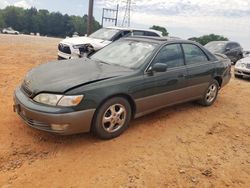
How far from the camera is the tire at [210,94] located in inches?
239

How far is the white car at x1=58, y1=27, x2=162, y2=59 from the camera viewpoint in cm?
956

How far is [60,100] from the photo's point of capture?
3.71 metres

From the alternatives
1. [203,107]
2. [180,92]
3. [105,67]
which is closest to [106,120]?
[105,67]

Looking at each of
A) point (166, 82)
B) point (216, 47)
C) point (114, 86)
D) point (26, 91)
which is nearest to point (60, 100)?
point (26, 91)

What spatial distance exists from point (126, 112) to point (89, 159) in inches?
39.3

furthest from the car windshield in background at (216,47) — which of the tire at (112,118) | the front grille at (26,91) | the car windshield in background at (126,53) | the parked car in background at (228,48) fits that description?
the front grille at (26,91)

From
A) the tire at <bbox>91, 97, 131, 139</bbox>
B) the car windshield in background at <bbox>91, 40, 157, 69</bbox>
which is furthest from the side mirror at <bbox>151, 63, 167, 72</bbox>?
the tire at <bbox>91, 97, 131, 139</bbox>

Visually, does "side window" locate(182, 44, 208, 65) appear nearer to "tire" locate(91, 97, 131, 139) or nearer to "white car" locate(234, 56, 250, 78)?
"tire" locate(91, 97, 131, 139)

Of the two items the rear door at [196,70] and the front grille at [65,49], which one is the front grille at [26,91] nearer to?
the rear door at [196,70]

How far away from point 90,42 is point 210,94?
5.23m

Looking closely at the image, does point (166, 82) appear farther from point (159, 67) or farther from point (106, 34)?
point (106, 34)

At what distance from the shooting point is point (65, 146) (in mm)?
3949

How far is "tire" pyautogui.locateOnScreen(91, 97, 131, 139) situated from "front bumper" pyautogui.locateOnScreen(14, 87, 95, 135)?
136mm

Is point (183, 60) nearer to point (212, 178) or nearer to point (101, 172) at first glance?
point (212, 178)
